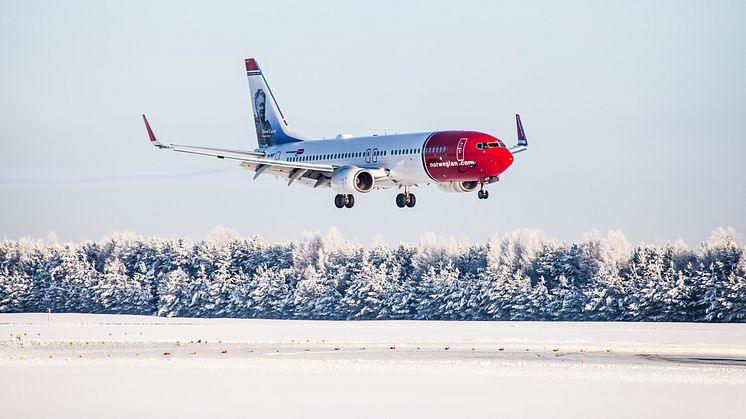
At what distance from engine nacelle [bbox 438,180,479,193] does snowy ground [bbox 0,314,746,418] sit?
28.2 ft

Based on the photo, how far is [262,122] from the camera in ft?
303

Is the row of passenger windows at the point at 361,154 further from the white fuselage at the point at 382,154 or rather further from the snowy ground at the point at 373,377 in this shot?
the snowy ground at the point at 373,377

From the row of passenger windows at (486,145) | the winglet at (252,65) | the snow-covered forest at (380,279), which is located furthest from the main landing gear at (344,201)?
the snow-covered forest at (380,279)

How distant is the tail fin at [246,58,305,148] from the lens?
295ft

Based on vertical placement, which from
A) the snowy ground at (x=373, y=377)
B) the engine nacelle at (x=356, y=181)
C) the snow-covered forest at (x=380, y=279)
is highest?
the engine nacelle at (x=356, y=181)

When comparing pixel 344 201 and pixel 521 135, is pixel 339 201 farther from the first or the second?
pixel 521 135

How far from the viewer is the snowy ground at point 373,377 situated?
36.1m

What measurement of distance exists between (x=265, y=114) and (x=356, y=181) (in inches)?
790

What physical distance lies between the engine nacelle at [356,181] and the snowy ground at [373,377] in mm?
8674

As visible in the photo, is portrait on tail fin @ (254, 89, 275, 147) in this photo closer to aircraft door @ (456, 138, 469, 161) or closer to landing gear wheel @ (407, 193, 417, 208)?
landing gear wheel @ (407, 193, 417, 208)

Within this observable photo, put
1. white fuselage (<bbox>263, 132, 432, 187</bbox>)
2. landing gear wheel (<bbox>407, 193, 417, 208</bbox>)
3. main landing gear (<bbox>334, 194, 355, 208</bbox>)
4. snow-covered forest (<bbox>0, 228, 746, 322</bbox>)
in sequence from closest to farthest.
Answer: white fuselage (<bbox>263, 132, 432, 187</bbox>) < main landing gear (<bbox>334, 194, 355, 208</bbox>) < landing gear wheel (<bbox>407, 193, 417, 208</bbox>) < snow-covered forest (<bbox>0, 228, 746, 322</bbox>)

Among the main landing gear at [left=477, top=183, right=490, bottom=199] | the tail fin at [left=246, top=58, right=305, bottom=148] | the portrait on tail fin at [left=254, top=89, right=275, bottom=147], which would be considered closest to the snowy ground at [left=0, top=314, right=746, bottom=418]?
the main landing gear at [left=477, top=183, right=490, bottom=199]

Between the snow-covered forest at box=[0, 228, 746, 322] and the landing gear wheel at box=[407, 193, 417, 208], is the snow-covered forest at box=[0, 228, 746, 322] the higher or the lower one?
the lower one

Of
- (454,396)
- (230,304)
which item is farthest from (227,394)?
(230,304)
